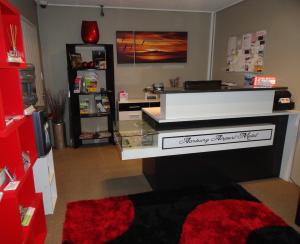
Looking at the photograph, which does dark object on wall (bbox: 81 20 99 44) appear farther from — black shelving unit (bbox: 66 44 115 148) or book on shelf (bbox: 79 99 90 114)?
book on shelf (bbox: 79 99 90 114)

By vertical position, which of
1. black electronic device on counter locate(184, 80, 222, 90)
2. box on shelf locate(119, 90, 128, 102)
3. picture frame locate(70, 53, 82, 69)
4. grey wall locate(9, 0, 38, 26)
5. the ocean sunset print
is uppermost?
grey wall locate(9, 0, 38, 26)

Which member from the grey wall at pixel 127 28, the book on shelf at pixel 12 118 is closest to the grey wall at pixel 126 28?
the grey wall at pixel 127 28

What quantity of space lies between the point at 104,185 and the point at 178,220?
114 centimetres

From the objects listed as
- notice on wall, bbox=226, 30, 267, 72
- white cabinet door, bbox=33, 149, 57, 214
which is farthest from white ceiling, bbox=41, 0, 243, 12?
white cabinet door, bbox=33, 149, 57, 214

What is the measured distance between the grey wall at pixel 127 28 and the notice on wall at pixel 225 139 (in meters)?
2.37

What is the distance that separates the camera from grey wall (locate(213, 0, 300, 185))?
9.94ft

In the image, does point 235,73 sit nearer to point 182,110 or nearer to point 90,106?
Result: point 182,110

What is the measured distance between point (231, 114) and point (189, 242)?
144 cm

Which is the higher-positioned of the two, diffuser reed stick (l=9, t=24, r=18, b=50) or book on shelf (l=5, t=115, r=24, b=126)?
diffuser reed stick (l=9, t=24, r=18, b=50)

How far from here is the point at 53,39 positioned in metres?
4.25

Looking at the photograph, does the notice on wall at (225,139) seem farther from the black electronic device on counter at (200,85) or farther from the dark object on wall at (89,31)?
the dark object on wall at (89,31)

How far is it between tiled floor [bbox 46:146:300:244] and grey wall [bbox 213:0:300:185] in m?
0.43

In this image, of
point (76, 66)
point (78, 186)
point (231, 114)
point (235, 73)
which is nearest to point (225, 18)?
point (235, 73)

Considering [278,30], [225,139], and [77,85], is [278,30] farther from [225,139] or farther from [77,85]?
[77,85]
